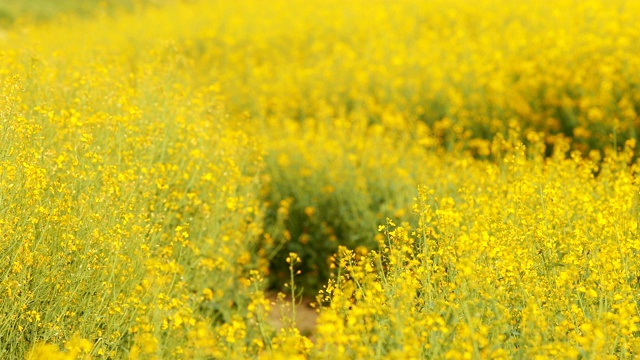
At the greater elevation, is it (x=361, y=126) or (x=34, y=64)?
(x=34, y=64)

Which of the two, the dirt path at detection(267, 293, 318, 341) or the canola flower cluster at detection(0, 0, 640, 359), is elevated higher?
the canola flower cluster at detection(0, 0, 640, 359)

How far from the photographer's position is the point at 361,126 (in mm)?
7863

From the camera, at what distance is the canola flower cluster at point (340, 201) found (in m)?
2.99

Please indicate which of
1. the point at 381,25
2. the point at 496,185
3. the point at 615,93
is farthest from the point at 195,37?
the point at 496,185

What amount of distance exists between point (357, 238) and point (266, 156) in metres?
1.50

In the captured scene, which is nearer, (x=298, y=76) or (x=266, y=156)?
(x=266, y=156)

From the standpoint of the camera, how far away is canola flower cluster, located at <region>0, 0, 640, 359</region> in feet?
9.80

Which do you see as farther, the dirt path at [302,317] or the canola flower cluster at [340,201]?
the dirt path at [302,317]

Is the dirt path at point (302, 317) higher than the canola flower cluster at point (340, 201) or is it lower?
lower

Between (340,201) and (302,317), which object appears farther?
(340,201)

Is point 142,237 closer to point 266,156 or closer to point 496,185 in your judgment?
point 496,185

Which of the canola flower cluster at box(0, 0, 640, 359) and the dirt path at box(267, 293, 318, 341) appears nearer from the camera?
the canola flower cluster at box(0, 0, 640, 359)

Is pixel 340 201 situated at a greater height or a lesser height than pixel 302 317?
greater

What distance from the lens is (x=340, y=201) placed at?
6062 mm
